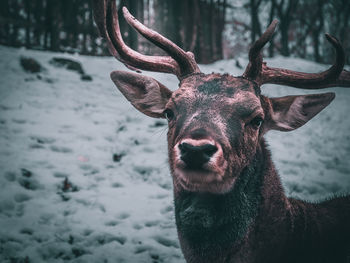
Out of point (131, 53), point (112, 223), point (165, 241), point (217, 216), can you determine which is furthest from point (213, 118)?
point (112, 223)

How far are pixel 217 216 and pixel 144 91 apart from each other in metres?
1.52

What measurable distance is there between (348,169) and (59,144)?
6.14m

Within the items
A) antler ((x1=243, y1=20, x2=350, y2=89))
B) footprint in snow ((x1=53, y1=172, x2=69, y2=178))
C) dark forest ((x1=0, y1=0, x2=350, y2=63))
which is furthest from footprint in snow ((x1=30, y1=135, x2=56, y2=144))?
dark forest ((x1=0, y1=0, x2=350, y2=63))

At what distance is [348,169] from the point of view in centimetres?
553

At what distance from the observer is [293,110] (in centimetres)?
263

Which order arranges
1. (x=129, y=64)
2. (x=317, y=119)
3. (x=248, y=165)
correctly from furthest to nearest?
(x=317, y=119), (x=129, y=64), (x=248, y=165)

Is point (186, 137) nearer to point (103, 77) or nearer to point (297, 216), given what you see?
point (297, 216)

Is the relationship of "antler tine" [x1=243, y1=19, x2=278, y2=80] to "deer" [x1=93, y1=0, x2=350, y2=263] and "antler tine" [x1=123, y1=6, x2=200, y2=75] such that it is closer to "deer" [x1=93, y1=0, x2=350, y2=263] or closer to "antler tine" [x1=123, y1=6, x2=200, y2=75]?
"deer" [x1=93, y1=0, x2=350, y2=263]

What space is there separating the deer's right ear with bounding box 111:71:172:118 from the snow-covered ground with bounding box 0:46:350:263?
1.08 meters

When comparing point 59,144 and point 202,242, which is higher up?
point 202,242

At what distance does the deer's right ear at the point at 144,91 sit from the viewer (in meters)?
2.75

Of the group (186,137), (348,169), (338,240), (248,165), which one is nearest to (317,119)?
(348,169)

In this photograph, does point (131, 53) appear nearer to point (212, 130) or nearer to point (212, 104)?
point (212, 104)

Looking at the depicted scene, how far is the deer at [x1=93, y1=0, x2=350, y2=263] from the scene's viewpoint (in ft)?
6.39
